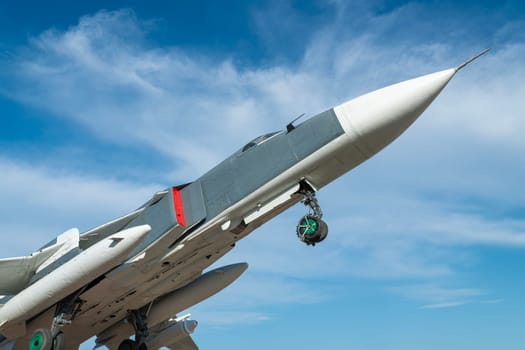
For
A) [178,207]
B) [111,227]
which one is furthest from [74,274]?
[178,207]

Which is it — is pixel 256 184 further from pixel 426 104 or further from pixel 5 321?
pixel 5 321

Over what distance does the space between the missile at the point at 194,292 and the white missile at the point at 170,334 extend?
4.71ft

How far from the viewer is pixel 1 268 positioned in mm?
15414

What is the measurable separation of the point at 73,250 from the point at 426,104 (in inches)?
356

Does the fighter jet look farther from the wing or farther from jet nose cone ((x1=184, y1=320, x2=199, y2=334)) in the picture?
jet nose cone ((x1=184, y1=320, x2=199, y2=334))

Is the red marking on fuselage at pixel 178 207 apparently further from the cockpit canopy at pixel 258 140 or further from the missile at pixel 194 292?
the missile at pixel 194 292

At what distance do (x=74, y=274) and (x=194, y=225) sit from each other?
2.87 metres

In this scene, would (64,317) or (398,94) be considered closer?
(398,94)

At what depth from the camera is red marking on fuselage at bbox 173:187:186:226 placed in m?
13.5

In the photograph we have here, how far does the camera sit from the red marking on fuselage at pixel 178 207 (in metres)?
13.5

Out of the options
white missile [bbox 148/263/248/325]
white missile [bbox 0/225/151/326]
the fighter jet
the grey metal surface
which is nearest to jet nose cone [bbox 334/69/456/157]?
the fighter jet

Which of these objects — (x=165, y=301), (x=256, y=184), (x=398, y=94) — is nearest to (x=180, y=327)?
(x=165, y=301)

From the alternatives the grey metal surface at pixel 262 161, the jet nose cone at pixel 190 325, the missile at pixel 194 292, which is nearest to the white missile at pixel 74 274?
the grey metal surface at pixel 262 161

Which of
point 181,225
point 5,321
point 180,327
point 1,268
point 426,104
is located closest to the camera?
point 426,104
